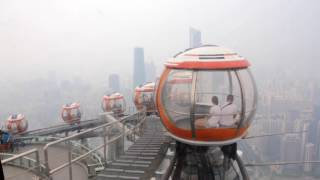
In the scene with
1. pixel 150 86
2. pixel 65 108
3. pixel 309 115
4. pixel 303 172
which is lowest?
pixel 303 172

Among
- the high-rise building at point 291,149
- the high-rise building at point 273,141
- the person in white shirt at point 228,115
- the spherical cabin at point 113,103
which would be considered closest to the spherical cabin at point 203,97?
the person in white shirt at point 228,115

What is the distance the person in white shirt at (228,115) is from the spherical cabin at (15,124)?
48.9 ft

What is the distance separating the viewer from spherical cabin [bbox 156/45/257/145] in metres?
5.16

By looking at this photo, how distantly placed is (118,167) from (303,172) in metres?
12.6

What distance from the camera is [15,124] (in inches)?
650

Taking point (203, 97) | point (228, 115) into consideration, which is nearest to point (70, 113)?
point (203, 97)

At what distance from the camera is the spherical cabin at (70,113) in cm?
1822

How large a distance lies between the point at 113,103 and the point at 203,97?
1327 centimetres

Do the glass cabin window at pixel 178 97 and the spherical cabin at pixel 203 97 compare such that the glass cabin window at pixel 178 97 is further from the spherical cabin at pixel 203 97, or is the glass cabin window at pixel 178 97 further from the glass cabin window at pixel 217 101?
the glass cabin window at pixel 217 101

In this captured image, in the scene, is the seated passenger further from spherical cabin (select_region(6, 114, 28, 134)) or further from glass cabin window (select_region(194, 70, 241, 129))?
spherical cabin (select_region(6, 114, 28, 134))

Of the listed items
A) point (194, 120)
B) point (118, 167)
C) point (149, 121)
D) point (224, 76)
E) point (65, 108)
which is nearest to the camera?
point (194, 120)

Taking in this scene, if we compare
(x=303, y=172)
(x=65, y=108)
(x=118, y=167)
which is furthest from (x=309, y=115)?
(x=118, y=167)

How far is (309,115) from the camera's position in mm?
22031

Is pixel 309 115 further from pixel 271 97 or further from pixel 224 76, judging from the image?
pixel 224 76
